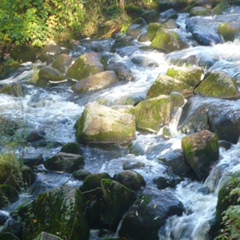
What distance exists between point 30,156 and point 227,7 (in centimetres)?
1004

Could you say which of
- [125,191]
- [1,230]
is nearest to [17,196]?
[1,230]

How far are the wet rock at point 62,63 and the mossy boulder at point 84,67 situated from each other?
1.30 ft

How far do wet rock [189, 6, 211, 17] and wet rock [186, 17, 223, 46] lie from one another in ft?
1.84

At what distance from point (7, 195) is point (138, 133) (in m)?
2.78

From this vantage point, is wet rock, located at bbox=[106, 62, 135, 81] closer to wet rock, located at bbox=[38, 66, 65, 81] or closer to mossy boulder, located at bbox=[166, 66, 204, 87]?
wet rock, located at bbox=[38, 66, 65, 81]

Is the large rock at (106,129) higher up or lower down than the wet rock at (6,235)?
lower down

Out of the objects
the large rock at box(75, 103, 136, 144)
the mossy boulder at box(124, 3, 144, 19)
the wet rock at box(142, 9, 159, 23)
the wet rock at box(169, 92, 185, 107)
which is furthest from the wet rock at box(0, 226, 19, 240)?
the mossy boulder at box(124, 3, 144, 19)

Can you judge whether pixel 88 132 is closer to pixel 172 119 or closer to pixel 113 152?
pixel 113 152

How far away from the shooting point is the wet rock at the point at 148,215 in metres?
4.93

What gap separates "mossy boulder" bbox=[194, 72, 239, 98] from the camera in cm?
782

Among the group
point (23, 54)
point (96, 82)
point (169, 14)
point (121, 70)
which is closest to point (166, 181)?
point (96, 82)

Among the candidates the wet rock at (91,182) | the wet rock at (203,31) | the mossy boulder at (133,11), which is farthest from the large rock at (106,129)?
the mossy boulder at (133,11)

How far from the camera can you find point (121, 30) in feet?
44.9

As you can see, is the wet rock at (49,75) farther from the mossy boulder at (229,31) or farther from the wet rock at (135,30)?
the mossy boulder at (229,31)
